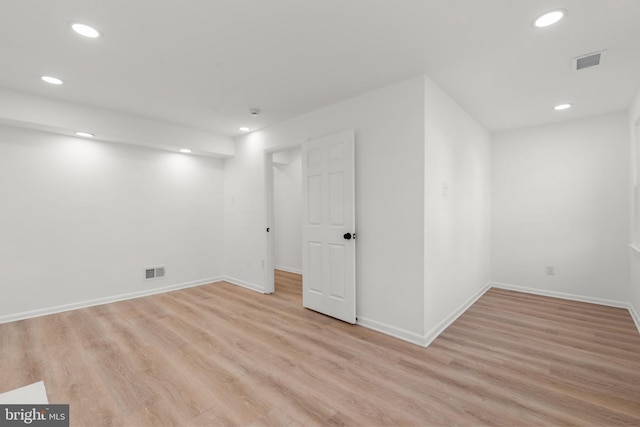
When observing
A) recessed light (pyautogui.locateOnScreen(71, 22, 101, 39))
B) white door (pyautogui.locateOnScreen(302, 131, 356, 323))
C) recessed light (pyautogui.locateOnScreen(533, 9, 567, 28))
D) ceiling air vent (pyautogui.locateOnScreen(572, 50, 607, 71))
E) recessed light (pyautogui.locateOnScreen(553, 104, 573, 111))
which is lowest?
white door (pyautogui.locateOnScreen(302, 131, 356, 323))

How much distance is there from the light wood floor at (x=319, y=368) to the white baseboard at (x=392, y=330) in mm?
76

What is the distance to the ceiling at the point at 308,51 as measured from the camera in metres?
1.94

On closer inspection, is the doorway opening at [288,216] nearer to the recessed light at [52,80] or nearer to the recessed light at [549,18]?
the recessed light at [52,80]

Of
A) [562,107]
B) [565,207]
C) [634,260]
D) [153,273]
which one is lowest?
[153,273]

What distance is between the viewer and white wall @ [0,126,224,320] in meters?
3.50

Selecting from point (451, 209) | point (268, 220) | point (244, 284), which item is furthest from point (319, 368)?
point (244, 284)

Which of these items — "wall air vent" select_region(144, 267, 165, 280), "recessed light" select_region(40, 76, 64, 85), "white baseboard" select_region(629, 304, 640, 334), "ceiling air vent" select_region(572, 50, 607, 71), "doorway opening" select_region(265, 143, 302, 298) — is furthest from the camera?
"doorway opening" select_region(265, 143, 302, 298)

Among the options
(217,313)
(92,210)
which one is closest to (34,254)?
(92,210)

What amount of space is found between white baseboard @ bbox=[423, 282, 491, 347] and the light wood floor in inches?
3.0

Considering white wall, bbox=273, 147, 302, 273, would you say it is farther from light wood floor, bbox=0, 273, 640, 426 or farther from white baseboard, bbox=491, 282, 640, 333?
white baseboard, bbox=491, 282, 640, 333

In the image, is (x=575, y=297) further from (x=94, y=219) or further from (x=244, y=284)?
(x=94, y=219)

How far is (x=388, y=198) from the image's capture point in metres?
3.06

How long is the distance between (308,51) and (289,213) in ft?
14.2

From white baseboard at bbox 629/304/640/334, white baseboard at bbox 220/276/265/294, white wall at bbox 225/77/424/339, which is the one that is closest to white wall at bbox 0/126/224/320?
white baseboard at bbox 220/276/265/294
